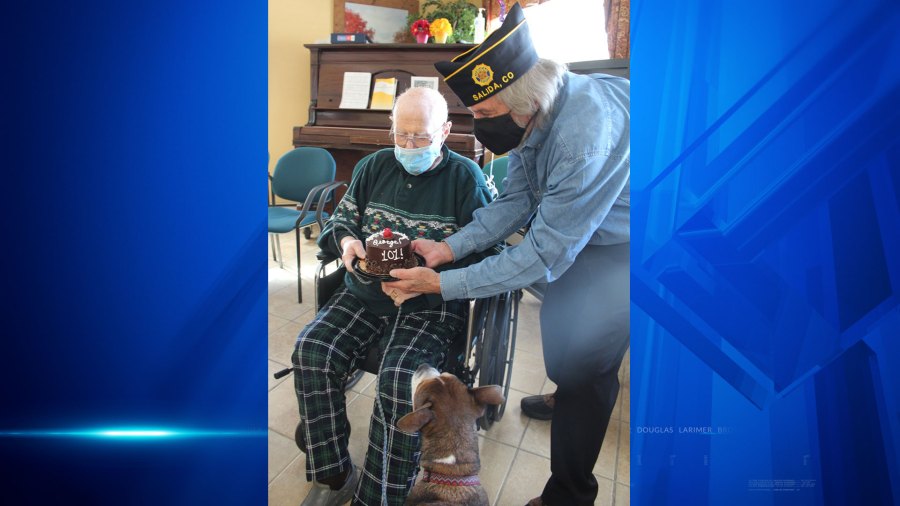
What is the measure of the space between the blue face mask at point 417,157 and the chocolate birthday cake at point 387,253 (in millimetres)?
369

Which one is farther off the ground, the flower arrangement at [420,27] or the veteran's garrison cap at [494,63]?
the flower arrangement at [420,27]

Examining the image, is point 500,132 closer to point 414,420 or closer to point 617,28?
point 414,420

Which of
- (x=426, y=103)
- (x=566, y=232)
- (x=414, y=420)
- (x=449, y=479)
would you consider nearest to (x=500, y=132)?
(x=566, y=232)

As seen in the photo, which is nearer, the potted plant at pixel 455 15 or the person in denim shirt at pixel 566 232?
the person in denim shirt at pixel 566 232

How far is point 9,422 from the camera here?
51 cm

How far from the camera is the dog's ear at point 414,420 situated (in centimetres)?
86

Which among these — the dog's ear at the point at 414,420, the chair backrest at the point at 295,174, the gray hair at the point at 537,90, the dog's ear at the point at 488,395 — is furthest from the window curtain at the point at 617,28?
the dog's ear at the point at 414,420

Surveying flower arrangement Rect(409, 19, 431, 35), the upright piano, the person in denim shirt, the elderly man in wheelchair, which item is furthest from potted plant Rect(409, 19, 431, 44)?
the person in denim shirt

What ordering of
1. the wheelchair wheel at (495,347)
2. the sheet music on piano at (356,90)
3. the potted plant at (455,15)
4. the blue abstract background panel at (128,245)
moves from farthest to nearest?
the potted plant at (455,15) < the sheet music on piano at (356,90) < the wheelchair wheel at (495,347) < the blue abstract background panel at (128,245)

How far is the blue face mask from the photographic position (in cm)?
123

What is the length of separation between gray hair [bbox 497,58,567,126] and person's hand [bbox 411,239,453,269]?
374 mm

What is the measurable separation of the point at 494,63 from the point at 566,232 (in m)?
0.32

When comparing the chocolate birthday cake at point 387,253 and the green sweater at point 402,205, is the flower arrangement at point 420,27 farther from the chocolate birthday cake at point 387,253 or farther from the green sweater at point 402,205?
the chocolate birthday cake at point 387,253

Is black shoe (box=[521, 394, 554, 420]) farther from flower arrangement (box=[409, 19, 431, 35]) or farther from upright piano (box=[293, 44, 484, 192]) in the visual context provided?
flower arrangement (box=[409, 19, 431, 35])
